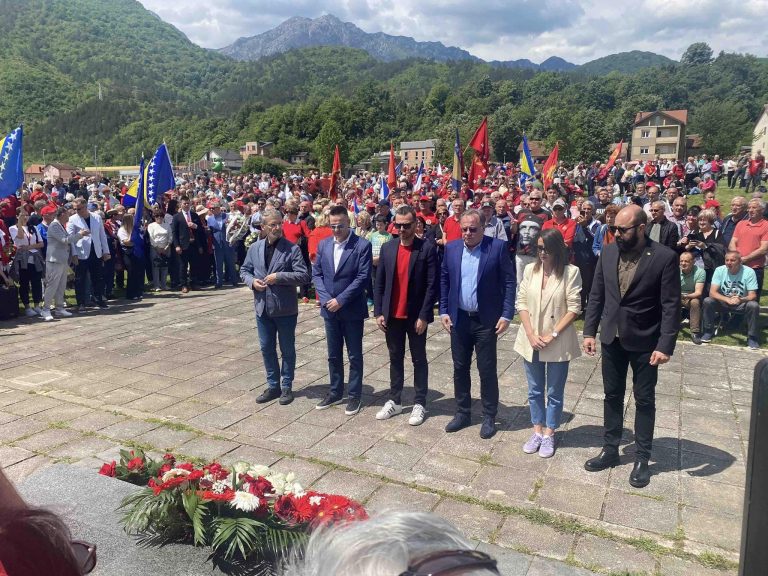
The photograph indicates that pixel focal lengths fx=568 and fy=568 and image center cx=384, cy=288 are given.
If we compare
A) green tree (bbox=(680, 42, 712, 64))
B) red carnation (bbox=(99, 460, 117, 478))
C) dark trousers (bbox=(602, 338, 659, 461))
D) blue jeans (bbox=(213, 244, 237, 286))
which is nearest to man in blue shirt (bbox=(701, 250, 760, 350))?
dark trousers (bbox=(602, 338, 659, 461))

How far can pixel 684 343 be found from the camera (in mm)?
7848

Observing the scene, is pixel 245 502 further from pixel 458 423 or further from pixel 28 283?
pixel 28 283

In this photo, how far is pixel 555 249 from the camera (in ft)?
15.0

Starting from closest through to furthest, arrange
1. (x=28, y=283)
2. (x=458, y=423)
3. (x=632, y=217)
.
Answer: (x=632, y=217) → (x=458, y=423) → (x=28, y=283)

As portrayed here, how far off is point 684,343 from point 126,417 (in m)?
7.06

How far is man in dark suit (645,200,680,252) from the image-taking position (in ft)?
26.2

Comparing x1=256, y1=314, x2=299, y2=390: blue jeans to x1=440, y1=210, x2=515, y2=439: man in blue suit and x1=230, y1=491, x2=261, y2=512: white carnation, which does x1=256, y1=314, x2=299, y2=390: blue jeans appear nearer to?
x1=440, y1=210, x2=515, y2=439: man in blue suit

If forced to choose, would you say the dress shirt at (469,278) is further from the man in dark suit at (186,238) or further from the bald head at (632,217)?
the man in dark suit at (186,238)

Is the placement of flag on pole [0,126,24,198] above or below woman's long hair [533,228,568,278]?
above

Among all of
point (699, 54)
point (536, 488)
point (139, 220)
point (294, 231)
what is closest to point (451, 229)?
point (294, 231)

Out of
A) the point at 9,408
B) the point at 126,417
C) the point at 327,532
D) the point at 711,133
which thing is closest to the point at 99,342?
the point at 9,408

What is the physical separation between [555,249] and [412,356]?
1768mm

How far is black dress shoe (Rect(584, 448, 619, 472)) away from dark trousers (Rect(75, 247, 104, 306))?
8.93 m

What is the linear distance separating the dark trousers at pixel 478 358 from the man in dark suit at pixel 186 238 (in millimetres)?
8377
